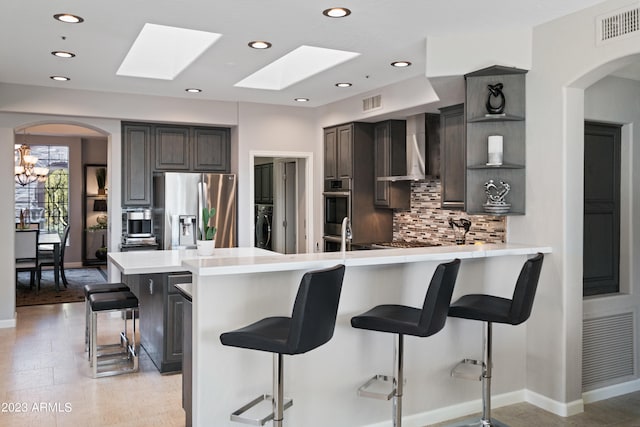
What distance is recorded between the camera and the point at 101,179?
10938 mm

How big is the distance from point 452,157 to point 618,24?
6.61 ft

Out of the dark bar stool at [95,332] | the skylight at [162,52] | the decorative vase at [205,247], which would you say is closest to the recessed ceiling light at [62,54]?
the skylight at [162,52]

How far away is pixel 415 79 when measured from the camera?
5.10 meters

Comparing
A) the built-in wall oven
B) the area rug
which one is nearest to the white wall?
the built-in wall oven

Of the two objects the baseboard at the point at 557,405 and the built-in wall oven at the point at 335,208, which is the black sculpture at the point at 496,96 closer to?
the baseboard at the point at 557,405

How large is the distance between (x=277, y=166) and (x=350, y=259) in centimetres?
540

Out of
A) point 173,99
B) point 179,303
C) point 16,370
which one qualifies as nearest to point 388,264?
point 179,303

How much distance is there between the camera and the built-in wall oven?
249 inches

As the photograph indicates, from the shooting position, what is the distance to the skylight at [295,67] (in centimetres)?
483

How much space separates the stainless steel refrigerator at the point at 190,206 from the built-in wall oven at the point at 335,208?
1.15 m

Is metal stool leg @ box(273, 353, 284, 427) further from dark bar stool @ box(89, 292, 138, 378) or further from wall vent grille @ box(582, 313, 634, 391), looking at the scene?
wall vent grille @ box(582, 313, 634, 391)

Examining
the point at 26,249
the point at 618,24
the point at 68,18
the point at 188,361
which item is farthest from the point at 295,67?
the point at 26,249

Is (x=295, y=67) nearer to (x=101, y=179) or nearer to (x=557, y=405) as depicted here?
(x=557, y=405)

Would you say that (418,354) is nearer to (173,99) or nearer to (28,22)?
(28,22)
